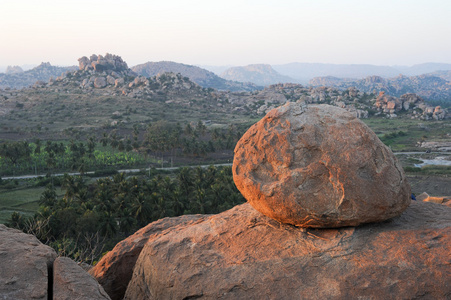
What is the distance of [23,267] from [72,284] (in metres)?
1.14

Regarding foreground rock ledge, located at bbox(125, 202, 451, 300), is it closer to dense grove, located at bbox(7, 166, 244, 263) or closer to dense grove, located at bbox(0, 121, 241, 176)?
dense grove, located at bbox(7, 166, 244, 263)

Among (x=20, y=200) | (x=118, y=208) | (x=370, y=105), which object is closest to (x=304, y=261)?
(x=118, y=208)

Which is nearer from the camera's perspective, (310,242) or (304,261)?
(304,261)

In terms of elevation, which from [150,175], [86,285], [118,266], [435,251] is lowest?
[150,175]

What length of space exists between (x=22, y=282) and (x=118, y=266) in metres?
4.92

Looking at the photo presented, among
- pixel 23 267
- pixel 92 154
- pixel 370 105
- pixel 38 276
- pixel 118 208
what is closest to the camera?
pixel 38 276

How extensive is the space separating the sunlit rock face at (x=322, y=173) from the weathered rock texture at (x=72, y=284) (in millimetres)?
4382

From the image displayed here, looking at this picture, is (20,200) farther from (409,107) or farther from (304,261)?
(409,107)

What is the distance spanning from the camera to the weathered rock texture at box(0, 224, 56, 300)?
716 centimetres

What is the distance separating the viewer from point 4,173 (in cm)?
7188

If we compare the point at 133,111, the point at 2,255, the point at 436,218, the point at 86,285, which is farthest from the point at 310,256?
the point at 133,111

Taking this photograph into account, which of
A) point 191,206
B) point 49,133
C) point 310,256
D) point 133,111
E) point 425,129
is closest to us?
point 310,256

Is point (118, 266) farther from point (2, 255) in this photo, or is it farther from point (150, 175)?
point (150, 175)

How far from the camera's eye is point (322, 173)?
889cm
